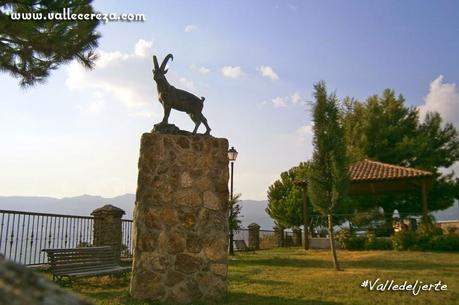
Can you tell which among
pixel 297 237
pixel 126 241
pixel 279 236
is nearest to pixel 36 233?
pixel 126 241

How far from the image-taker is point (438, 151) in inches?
1191

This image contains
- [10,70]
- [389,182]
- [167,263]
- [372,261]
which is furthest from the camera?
[389,182]

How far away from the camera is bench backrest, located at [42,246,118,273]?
325 inches

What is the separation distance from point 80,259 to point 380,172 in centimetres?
1601

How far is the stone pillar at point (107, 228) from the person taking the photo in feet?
39.1

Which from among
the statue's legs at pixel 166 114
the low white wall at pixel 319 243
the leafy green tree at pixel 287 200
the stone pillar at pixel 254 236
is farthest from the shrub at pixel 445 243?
the statue's legs at pixel 166 114

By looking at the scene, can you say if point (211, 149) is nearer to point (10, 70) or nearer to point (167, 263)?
point (167, 263)

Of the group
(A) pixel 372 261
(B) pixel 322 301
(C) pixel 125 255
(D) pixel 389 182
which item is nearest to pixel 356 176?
(D) pixel 389 182

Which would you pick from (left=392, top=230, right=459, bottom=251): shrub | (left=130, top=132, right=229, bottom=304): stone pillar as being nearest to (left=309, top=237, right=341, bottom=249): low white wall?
(left=392, top=230, right=459, bottom=251): shrub

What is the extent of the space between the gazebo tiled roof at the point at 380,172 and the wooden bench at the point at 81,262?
44.8 ft

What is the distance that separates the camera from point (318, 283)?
29.9 ft

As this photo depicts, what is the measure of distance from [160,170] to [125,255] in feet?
25.9

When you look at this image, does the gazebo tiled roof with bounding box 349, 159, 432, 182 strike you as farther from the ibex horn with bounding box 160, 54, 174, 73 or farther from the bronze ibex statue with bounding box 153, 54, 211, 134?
the ibex horn with bounding box 160, 54, 174, 73

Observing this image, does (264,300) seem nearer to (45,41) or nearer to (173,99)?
(173,99)
